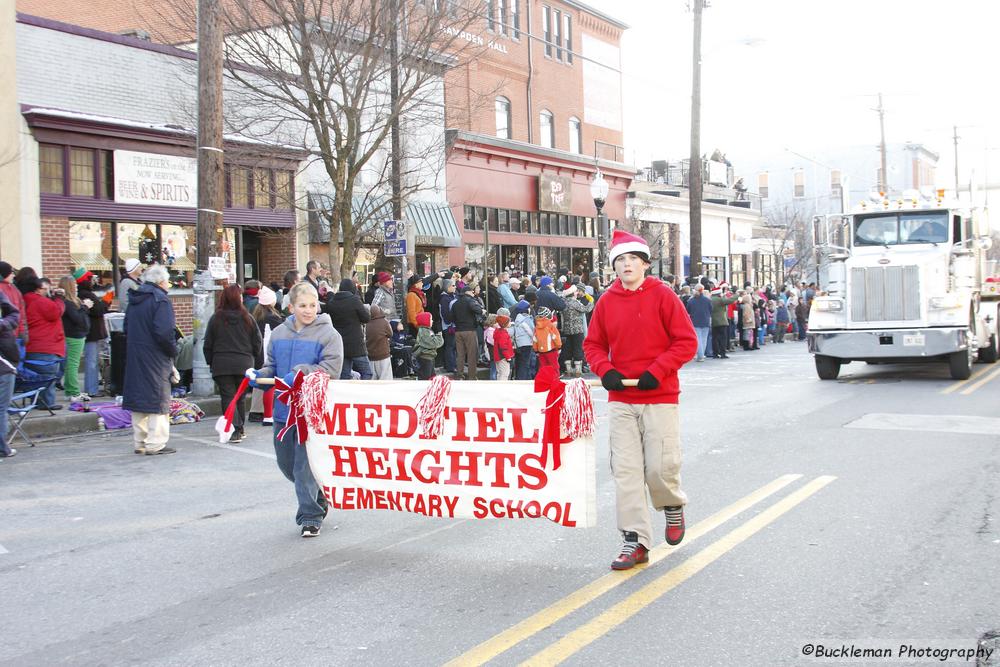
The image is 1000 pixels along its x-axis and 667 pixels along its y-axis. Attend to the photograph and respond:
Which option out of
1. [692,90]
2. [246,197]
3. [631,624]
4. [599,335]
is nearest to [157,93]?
[246,197]

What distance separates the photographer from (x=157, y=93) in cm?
1950

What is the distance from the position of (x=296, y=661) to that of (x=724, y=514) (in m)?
3.60

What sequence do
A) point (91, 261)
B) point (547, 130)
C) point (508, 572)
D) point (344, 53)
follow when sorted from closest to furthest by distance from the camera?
1. point (508, 572)
2. point (344, 53)
3. point (91, 261)
4. point (547, 130)

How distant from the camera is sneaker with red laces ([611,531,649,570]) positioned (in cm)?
570

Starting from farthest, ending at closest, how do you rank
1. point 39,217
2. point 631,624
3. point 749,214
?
point 749,214, point 39,217, point 631,624

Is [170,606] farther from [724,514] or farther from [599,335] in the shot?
[724,514]

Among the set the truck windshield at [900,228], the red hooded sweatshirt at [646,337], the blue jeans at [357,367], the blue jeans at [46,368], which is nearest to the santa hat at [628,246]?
the red hooded sweatshirt at [646,337]

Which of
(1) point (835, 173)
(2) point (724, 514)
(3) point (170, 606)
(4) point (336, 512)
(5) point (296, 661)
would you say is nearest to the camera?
(5) point (296, 661)

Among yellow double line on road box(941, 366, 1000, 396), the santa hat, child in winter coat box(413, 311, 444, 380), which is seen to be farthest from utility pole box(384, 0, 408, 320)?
the santa hat

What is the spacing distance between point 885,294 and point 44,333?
1245 cm

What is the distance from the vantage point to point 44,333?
1234 cm

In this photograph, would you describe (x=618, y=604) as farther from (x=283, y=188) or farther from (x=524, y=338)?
(x=283, y=188)

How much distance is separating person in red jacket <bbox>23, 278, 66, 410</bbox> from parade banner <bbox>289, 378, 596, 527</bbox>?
710 cm

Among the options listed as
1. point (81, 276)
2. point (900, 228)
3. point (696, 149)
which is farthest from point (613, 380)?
point (696, 149)
